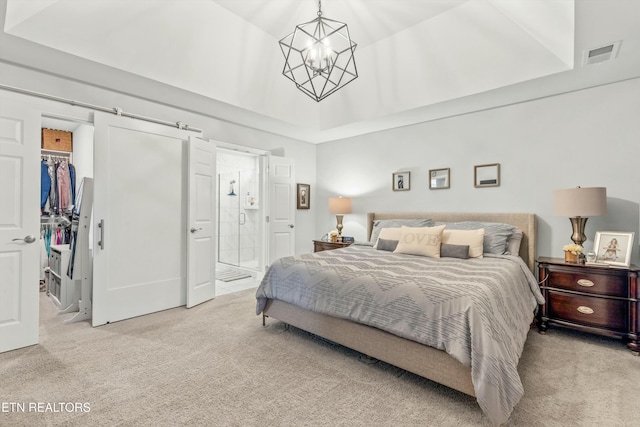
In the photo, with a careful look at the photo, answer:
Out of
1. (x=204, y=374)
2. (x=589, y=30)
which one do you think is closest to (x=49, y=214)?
(x=204, y=374)

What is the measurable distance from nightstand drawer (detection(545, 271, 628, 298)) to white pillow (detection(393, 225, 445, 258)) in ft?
3.49

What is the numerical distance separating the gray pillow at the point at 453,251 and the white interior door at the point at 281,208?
270 centimetres

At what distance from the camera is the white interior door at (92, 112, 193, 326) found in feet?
10.1

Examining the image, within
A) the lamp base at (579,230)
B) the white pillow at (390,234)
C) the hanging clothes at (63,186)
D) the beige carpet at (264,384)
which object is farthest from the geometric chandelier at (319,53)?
the hanging clothes at (63,186)

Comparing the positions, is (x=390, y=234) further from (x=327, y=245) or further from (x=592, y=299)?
(x=592, y=299)

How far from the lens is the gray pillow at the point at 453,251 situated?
3068mm

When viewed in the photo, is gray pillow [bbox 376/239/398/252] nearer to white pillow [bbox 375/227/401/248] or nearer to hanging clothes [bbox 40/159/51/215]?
white pillow [bbox 375/227/401/248]

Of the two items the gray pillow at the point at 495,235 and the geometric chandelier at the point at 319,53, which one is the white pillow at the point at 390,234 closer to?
the gray pillow at the point at 495,235

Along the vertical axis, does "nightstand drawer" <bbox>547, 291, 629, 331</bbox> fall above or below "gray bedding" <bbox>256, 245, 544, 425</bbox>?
below

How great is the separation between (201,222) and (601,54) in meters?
4.28

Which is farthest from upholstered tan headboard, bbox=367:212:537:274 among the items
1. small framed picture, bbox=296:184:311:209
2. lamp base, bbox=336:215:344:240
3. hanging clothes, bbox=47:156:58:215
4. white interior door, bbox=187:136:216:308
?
hanging clothes, bbox=47:156:58:215

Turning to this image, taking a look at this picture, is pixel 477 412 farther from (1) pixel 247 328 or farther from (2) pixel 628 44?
(2) pixel 628 44

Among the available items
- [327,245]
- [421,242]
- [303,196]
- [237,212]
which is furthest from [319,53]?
[237,212]

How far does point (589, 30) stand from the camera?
221 cm
